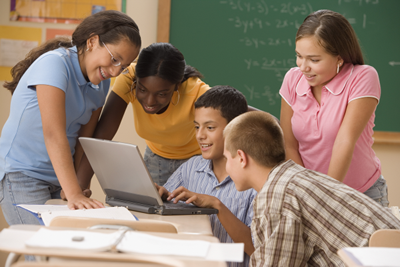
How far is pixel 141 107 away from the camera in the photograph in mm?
1959

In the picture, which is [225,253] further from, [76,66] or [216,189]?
[76,66]

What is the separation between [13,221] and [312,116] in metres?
1.24

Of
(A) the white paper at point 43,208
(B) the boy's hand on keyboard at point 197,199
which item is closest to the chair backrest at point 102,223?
(A) the white paper at point 43,208

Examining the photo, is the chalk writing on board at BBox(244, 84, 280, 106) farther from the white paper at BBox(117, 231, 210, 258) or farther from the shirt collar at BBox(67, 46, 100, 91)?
the white paper at BBox(117, 231, 210, 258)

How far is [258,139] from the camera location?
1.34 metres

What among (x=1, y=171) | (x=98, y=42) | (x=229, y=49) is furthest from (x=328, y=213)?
(x=229, y=49)

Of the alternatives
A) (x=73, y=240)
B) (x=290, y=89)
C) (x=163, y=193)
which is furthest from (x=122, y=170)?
(x=290, y=89)

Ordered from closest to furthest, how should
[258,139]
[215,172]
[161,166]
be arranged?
1. [258,139]
2. [215,172]
3. [161,166]

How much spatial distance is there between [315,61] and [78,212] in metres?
1.02

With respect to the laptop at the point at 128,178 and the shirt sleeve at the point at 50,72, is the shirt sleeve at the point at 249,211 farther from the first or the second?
the shirt sleeve at the point at 50,72

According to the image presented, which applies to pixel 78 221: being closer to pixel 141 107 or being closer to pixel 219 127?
pixel 219 127

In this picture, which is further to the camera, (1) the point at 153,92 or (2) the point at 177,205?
(1) the point at 153,92

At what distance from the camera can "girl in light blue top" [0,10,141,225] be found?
136 cm

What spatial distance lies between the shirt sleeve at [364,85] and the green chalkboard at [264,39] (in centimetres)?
142
